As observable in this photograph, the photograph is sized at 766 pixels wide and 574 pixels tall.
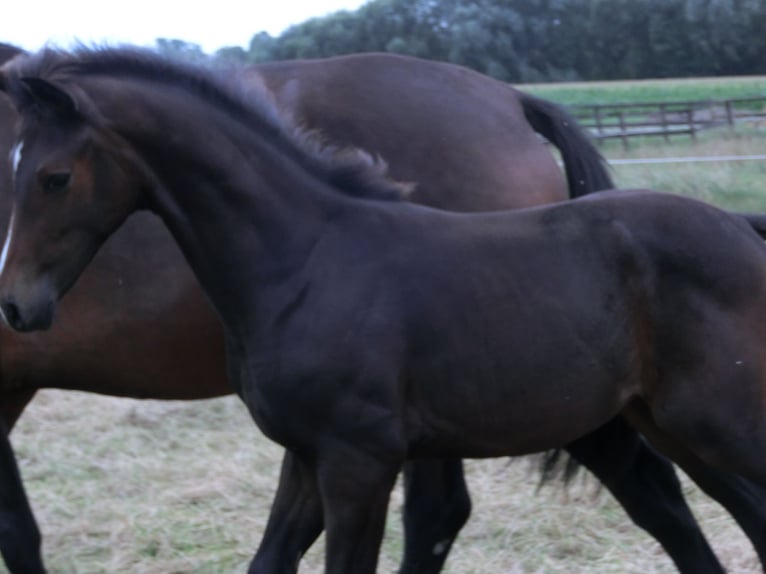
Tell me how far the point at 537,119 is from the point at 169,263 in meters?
1.41

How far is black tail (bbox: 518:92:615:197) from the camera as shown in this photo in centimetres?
402

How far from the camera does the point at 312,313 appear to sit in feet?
9.27

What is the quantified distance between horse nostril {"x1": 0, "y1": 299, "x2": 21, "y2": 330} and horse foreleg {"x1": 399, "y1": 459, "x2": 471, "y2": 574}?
162 cm

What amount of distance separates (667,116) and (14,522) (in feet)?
23.4

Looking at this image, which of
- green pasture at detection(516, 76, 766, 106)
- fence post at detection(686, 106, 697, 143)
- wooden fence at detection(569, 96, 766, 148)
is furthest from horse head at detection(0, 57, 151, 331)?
fence post at detection(686, 106, 697, 143)

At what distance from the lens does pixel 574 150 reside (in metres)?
4.04

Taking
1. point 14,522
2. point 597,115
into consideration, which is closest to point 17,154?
point 14,522

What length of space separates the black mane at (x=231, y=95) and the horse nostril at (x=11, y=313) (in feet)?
1.75

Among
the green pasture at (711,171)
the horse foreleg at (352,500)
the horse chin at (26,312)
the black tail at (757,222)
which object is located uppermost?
the horse chin at (26,312)

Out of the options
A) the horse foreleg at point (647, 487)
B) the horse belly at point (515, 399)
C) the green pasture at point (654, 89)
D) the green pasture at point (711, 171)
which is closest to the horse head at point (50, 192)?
the horse belly at point (515, 399)

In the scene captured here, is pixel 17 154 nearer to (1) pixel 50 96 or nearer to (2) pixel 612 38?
(1) pixel 50 96

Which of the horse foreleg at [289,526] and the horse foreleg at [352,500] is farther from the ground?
the horse foreleg at [352,500]

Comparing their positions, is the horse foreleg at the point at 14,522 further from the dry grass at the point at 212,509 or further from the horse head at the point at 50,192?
the horse head at the point at 50,192

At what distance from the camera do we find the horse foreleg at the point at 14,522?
12.2 ft
